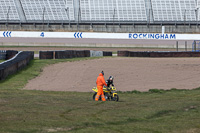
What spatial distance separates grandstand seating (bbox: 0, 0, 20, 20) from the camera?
81.3 m

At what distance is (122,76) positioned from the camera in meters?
28.2

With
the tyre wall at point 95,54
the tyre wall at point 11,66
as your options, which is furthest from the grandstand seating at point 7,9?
the tyre wall at point 11,66

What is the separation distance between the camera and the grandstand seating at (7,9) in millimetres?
81344

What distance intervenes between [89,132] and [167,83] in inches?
635

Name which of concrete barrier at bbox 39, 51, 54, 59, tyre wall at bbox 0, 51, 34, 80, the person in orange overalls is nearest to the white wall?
concrete barrier at bbox 39, 51, 54, 59

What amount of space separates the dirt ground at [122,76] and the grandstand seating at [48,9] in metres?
46.6

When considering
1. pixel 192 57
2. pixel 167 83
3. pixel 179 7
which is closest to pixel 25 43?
pixel 192 57

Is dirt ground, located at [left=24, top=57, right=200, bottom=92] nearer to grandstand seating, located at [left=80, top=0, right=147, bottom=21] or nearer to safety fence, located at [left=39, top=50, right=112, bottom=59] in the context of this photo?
safety fence, located at [left=39, top=50, right=112, bottom=59]

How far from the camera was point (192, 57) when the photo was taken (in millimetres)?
45281

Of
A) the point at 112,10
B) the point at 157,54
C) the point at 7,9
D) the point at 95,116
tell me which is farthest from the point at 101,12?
the point at 95,116

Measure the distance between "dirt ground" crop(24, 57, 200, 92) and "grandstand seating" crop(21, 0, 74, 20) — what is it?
46.6 meters

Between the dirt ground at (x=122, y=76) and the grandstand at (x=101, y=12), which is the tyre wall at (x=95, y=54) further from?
the grandstand at (x=101, y=12)

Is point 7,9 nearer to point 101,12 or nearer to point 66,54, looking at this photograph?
point 101,12

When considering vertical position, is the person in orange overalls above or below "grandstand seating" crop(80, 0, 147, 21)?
below
